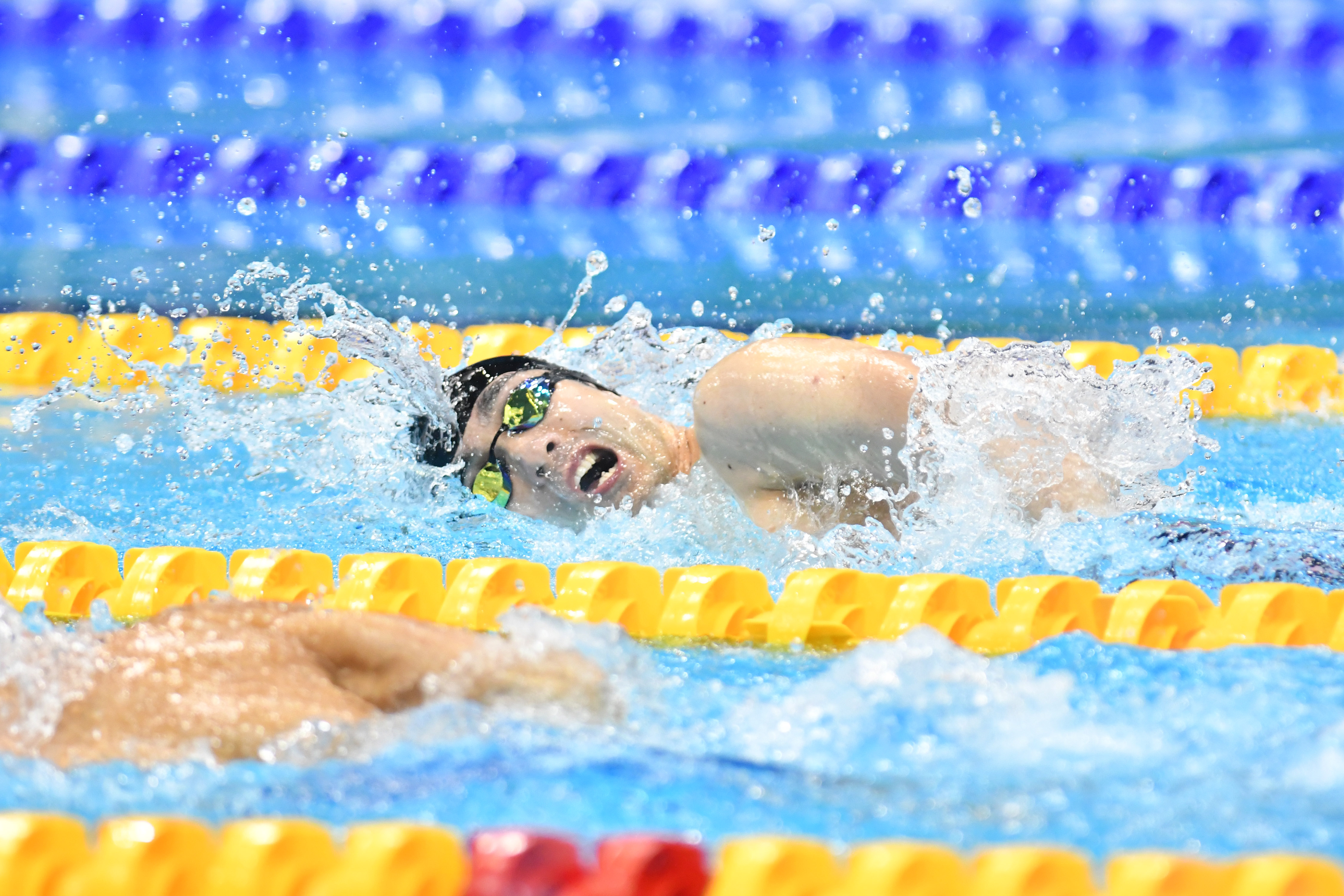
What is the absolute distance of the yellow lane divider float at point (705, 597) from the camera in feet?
6.72

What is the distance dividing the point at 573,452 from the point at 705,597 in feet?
1.77

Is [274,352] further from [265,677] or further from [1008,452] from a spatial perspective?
[265,677]

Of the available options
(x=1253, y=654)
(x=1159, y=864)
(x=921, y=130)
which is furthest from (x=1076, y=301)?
(x=1159, y=864)

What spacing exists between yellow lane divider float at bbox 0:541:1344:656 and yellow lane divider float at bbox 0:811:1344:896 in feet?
2.17

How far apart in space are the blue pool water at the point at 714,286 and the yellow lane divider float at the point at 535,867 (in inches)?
7.0

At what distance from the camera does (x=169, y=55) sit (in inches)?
229

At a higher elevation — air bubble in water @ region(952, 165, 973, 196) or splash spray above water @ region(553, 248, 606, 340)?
air bubble in water @ region(952, 165, 973, 196)

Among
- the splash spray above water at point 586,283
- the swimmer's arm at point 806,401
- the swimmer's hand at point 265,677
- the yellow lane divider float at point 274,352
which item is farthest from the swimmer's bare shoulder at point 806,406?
the yellow lane divider float at point 274,352

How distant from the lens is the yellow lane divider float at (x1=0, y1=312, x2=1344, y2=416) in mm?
4090

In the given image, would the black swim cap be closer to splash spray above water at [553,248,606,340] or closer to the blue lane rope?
splash spray above water at [553,248,606,340]

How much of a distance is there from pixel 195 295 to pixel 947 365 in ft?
11.1

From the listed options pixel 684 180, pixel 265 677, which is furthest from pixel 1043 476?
pixel 684 180

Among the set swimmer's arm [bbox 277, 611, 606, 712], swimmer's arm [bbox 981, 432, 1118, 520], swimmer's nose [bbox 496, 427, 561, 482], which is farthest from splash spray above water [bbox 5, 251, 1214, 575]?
swimmer's arm [bbox 277, 611, 606, 712]

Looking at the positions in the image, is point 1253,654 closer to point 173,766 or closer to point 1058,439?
point 1058,439
